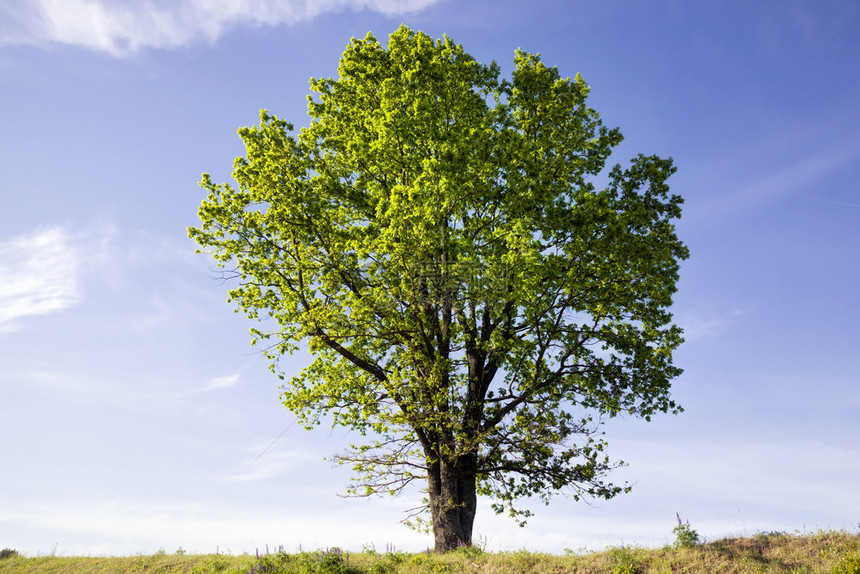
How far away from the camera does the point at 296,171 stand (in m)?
18.5

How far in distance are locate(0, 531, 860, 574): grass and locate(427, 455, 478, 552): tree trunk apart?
1.64m

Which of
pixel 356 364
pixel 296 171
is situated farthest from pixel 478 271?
pixel 296 171

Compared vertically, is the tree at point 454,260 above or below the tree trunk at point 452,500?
above

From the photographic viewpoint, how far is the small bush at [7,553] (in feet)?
79.8

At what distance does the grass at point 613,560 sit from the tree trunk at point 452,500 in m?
1.64

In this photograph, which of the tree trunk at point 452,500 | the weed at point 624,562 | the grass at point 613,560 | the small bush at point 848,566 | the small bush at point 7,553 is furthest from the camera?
the small bush at point 7,553

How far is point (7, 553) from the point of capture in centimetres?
2467

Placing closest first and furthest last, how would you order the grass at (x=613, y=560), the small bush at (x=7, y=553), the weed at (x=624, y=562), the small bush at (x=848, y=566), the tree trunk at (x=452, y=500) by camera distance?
the small bush at (x=848, y=566) → the weed at (x=624, y=562) → the grass at (x=613, y=560) → the tree trunk at (x=452, y=500) → the small bush at (x=7, y=553)

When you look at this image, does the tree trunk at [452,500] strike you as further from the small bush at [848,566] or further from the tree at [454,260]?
the small bush at [848,566]

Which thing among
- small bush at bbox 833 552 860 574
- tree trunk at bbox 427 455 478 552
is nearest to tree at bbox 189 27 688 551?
tree trunk at bbox 427 455 478 552

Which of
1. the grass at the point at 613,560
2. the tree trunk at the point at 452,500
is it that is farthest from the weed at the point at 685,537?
the tree trunk at the point at 452,500

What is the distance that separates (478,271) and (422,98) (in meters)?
5.98

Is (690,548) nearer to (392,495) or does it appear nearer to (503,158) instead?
(392,495)

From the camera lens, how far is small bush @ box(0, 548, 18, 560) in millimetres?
24325
